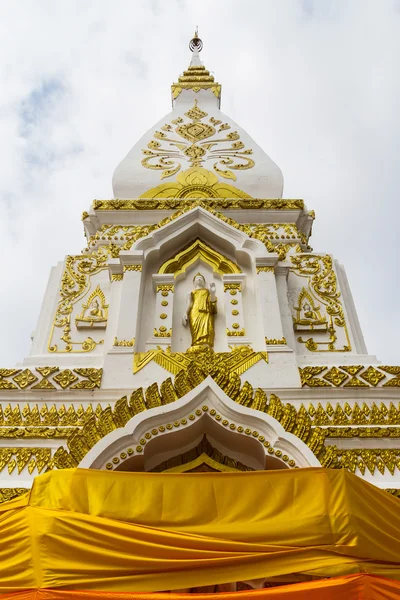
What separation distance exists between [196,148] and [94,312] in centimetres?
533

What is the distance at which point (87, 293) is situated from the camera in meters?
→ 9.07

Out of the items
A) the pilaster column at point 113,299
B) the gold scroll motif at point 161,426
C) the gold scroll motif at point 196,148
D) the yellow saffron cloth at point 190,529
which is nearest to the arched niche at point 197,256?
the pilaster column at point 113,299

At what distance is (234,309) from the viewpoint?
857 cm

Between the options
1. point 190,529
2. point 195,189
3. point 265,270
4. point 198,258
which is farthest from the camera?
point 195,189

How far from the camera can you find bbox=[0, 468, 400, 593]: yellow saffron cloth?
13.8ft

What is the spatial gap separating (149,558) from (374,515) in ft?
5.39

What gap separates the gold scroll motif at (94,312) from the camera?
853 centimetres

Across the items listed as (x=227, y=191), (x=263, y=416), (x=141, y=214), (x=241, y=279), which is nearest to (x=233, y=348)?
(x=241, y=279)

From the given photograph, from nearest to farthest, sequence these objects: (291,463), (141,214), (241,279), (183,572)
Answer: (183,572)
(291,463)
(241,279)
(141,214)

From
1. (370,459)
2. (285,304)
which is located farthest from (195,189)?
(370,459)

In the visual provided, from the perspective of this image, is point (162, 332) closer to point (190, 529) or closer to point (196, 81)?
point (190, 529)

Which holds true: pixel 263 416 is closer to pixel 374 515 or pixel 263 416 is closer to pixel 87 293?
pixel 374 515

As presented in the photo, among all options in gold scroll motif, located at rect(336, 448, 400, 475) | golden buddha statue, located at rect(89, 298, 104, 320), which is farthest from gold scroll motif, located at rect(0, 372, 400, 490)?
golden buddha statue, located at rect(89, 298, 104, 320)

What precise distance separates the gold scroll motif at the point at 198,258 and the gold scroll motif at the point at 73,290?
104cm
